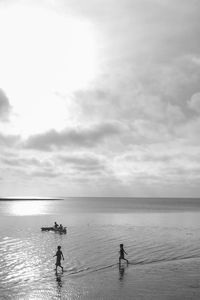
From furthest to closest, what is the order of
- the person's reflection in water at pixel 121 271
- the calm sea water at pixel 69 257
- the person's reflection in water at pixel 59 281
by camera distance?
the person's reflection in water at pixel 121 271
the calm sea water at pixel 69 257
the person's reflection in water at pixel 59 281

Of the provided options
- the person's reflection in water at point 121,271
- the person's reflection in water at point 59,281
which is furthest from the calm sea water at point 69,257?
the person's reflection in water at point 121,271

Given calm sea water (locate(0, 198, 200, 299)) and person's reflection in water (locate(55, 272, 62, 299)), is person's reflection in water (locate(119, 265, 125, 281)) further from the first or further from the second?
person's reflection in water (locate(55, 272, 62, 299))

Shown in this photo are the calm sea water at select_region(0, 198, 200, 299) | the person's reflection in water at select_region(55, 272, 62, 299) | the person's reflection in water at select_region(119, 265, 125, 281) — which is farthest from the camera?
the person's reflection in water at select_region(119, 265, 125, 281)

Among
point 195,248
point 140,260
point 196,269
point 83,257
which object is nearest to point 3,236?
point 83,257

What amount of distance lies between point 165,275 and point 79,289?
905cm

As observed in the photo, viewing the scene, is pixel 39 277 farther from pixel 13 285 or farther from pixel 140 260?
pixel 140 260

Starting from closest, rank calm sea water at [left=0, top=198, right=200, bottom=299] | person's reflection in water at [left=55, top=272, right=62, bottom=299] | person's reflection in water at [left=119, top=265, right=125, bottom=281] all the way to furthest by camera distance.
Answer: person's reflection in water at [left=55, top=272, right=62, bottom=299] → calm sea water at [left=0, top=198, right=200, bottom=299] → person's reflection in water at [left=119, top=265, right=125, bottom=281]

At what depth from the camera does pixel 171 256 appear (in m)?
39.3

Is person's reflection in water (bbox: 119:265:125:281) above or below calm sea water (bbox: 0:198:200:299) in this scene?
above

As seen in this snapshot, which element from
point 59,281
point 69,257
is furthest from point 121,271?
point 69,257

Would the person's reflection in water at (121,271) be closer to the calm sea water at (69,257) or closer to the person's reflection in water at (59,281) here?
the calm sea water at (69,257)

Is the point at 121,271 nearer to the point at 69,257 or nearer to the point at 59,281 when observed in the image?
the point at 59,281

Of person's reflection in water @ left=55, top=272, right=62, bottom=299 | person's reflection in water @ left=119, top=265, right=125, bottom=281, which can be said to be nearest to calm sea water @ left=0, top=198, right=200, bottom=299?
person's reflection in water @ left=55, top=272, right=62, bottom=299

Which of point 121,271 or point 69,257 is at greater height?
point 121,271
